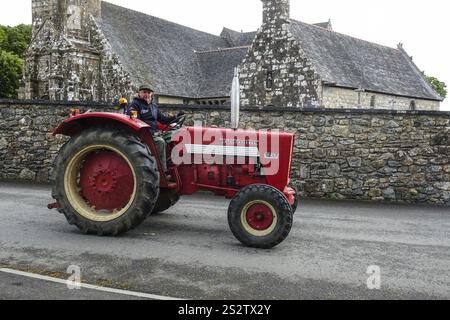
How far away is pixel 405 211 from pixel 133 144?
5.71m

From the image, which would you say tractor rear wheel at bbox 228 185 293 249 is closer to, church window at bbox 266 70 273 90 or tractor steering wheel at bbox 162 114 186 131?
tractor steering wheel at bbox 162 114 186 131

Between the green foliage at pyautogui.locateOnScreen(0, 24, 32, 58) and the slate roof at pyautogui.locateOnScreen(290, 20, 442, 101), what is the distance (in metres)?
31.8

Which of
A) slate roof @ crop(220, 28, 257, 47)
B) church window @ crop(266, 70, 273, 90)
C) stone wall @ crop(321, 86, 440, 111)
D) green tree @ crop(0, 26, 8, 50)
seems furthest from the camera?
slate roof @ crop(220, 28, 257, 47)

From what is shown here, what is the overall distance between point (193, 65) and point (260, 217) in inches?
1259

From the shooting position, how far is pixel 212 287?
4434 millimetres

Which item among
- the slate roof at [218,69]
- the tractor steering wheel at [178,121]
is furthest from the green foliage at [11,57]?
the tractor steering wheel at [178,121]

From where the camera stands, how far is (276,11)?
28.5m

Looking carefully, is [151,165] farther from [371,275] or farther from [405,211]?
[405,211]

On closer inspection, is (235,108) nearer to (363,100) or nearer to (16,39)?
(363,100)

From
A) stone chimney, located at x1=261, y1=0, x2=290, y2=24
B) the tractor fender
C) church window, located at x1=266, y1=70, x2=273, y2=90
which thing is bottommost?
the tractor fender

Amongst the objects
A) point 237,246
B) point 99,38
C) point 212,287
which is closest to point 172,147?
point 237,246

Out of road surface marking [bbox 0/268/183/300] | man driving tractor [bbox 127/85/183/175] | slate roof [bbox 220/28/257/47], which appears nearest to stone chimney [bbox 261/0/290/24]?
slate roof [bbox 220/28/257/47]

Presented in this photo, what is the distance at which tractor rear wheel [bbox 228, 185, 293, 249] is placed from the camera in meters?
5.84

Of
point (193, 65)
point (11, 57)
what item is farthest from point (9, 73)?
point (193, 65)
